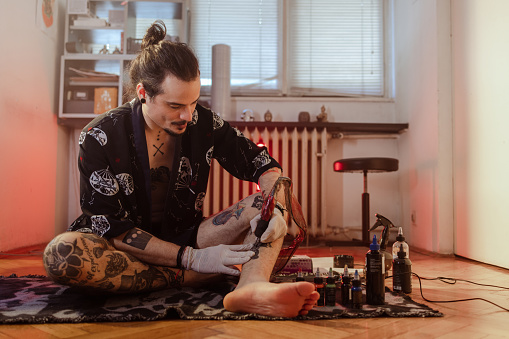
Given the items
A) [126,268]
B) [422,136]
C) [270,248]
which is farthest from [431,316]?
[422,136]

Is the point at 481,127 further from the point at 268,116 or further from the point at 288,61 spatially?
the point at 288,61

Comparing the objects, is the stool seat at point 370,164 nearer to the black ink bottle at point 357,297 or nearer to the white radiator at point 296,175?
the white radiator at point 296,175

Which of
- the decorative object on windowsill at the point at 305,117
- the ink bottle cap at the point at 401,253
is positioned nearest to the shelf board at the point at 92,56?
the decorative object on windowsill at the point at 305,117

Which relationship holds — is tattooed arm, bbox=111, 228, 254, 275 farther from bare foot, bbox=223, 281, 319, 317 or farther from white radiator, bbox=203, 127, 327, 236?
white radiator, bbox=203, 127, 327, 236

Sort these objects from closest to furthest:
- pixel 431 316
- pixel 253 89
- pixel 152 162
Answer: pixel 431 316, pixel 152 162, pixel 253 89

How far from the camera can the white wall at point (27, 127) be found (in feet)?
8.32

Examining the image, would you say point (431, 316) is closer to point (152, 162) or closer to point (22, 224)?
point (152, 162)

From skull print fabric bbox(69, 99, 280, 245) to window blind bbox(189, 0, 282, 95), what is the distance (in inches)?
82.2

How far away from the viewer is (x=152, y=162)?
1421 mm

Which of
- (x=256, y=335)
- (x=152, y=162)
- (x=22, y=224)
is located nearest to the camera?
(x=256, y=335)

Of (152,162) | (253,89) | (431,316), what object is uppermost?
(253,89)

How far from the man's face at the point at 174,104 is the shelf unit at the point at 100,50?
1913mm

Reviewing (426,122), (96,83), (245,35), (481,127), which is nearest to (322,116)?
(426,122)

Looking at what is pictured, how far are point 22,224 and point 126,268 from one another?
1.83 meters
